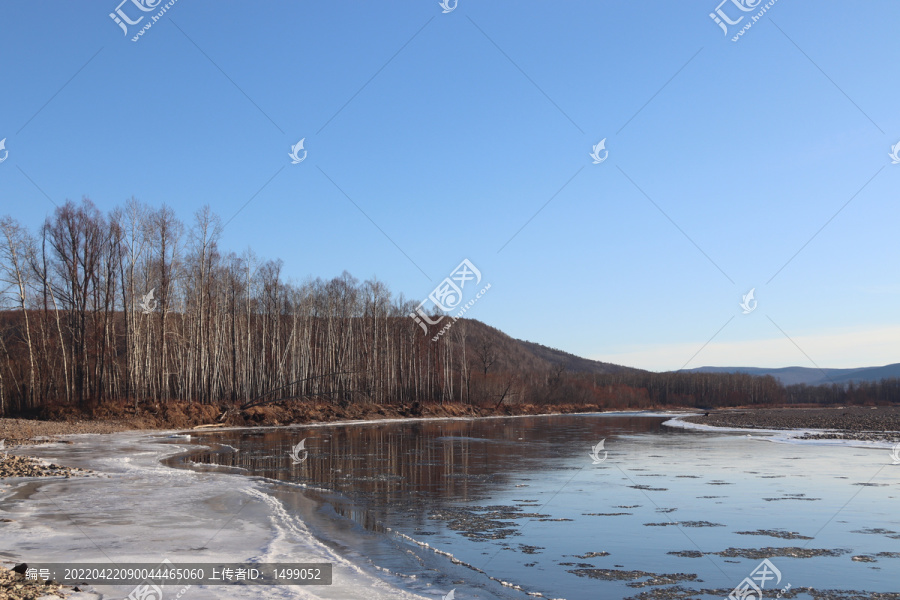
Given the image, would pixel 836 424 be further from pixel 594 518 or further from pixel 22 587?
pixel 22 587

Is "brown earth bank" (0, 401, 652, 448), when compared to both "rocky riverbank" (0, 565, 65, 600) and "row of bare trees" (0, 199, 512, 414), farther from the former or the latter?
"rocky riverbank" (0, 565, 65, 600)

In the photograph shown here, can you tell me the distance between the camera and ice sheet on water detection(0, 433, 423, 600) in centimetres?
796

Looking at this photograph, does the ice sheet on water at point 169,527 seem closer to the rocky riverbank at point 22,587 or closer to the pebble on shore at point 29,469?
the rocky riverbank at point 22,587

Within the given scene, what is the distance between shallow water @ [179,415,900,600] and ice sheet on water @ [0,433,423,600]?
0.69 metres

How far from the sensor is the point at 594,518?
1268cm

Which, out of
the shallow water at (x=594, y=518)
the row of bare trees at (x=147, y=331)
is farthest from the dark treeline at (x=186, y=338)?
the shallow water at (x=594, y=518)

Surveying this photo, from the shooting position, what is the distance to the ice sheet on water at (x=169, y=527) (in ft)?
26.1

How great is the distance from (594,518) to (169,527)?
793 centimetres

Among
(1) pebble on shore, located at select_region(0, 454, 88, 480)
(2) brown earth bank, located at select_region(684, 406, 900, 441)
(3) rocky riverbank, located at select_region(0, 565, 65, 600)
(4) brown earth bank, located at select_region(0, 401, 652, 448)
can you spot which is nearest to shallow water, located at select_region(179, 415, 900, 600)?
(3) rocky riverbank, located at select_region(0, 565, 65, 600)

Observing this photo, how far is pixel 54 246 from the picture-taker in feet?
145

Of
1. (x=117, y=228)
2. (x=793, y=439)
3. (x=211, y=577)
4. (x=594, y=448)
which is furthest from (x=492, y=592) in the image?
(x=117, y=228)

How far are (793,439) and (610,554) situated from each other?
30.8 meters

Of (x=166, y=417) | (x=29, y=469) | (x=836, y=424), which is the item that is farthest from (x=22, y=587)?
(x=836, y=424)

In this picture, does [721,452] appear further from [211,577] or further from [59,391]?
[59,391]
